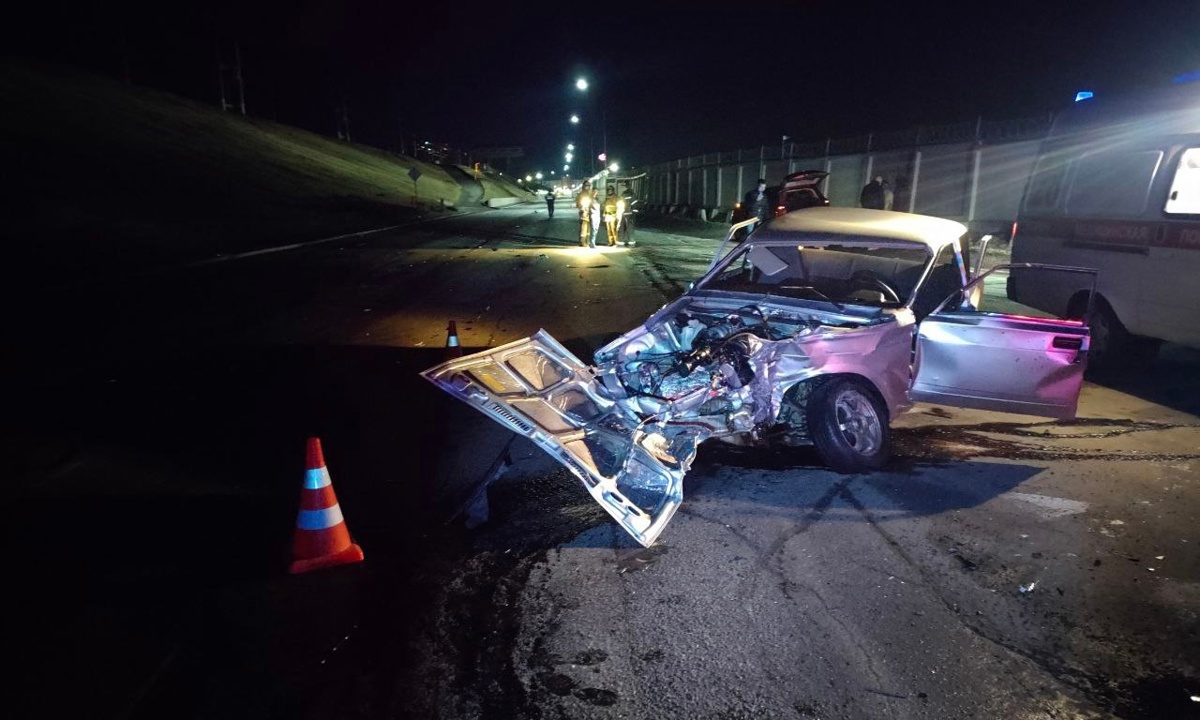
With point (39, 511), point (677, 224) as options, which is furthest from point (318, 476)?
point (677, 224)

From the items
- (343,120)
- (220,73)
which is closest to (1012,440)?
(220,73)

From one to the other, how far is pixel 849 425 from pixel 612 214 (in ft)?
54.6

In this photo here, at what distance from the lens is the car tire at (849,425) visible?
4.86 m

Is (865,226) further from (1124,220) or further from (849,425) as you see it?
(1124,220)

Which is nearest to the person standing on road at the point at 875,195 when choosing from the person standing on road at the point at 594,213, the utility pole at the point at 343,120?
the person standing on road at the point at 594,213

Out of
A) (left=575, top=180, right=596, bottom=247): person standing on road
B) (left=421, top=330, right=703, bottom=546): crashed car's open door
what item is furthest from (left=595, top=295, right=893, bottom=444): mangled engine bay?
(left=575, top=180, right=596, bottom=247): person standing on road

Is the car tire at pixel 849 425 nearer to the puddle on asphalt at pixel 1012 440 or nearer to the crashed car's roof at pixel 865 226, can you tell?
the puddle on asphalt at pixel 1012 440

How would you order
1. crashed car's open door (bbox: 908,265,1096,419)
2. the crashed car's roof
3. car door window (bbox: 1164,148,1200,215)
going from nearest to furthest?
crashed car's open door (bbox: 908,265,1096,419) < the crashed car's roof < car door window (bbox: 1164,148,1200,215)

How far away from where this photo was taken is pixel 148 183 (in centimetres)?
2648

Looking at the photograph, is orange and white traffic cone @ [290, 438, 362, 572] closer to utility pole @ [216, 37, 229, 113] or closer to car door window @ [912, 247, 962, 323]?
car door window @ [912, 247, 962, 323]

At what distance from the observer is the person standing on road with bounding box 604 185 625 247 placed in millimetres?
A: 20938

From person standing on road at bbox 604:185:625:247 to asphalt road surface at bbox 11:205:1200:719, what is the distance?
14.6 meters

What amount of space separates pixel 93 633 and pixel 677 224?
31.2 m

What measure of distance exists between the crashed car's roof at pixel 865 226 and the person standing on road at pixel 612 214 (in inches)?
585
